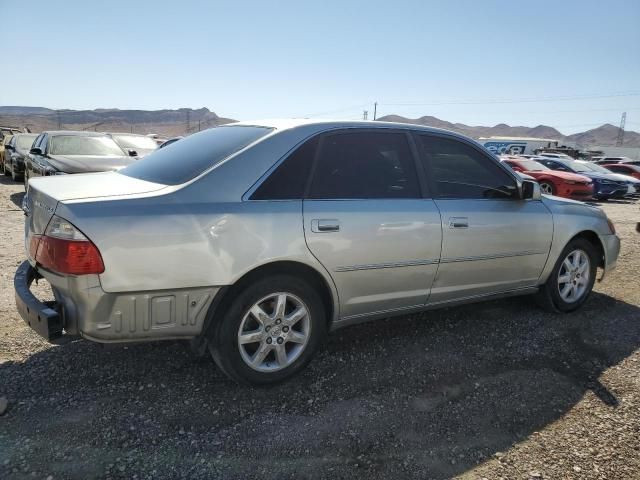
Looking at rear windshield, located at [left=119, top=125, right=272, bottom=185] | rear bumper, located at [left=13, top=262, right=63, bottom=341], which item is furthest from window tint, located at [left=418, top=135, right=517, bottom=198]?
rear bumper, located at [left=13, top=262, right=63, bottom=341]

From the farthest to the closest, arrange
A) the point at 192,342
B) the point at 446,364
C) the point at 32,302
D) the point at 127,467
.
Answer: the point at 446,364 < the point at 192,342 < the point at 32,302 < the point at 127,467

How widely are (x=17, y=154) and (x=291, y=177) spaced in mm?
14245

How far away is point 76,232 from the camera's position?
2.42m

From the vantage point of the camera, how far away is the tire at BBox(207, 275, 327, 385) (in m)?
2.82

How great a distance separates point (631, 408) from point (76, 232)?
135 inches

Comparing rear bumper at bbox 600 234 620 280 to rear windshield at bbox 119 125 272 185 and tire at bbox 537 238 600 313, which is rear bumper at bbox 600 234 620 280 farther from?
rear windshield at bbox 119 125 272 185

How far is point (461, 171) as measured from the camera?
12.8 ft

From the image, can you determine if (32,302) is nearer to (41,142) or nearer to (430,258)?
(430,258)

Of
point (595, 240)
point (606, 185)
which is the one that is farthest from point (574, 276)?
point (606, 185)

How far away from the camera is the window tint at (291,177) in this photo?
9.48 feet

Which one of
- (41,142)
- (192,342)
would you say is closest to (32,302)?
(192,342)

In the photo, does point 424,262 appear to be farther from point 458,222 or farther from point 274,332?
point 274,332

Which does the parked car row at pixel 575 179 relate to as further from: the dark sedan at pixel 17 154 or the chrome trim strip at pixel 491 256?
the dark sedan at pixel 17 154

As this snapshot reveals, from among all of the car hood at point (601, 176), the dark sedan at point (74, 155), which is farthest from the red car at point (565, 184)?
the dark sedan at point (74, 155)
